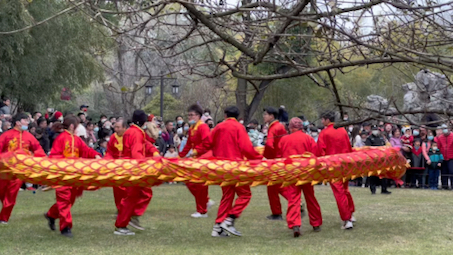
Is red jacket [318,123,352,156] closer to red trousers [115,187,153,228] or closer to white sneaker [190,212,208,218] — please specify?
white sneaker [190,212,208,218]

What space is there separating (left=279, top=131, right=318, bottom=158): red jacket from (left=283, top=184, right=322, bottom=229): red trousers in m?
0.52

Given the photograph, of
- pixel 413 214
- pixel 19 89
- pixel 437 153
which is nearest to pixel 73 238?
pixel 413 214

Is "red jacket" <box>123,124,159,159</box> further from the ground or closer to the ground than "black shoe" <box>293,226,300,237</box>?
further from the ground

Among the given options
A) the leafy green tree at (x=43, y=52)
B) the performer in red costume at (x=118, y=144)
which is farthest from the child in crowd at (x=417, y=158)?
the performer in red costume at (x=118, y=144)

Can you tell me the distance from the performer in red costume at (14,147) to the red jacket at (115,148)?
39.1 inches

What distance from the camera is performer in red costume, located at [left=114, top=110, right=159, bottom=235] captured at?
9156 millimetres

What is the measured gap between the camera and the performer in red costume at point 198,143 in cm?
1062

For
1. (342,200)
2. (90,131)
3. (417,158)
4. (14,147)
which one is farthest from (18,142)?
(417,158)

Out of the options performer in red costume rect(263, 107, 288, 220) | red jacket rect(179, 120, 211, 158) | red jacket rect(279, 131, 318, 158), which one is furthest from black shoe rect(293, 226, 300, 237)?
red jacket rect(179, 120, 211, 158)

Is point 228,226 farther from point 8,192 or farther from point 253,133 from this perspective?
point 253,133

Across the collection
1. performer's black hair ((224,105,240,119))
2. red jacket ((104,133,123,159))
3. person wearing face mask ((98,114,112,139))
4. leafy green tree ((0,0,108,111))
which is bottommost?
red jacket ((104,133,123,159))

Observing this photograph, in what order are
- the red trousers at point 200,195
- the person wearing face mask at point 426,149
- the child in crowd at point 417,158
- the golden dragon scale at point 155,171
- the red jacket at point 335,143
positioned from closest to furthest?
1. the golden dragon scale at point 155,171
2. the red jacket at point 335,143
3. the red trousers at point 200,195
4. the person wearing face mask at point 426,149
5. the child in crowd at point 417,158

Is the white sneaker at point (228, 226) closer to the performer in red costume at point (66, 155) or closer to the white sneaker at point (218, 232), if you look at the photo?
the white sneaker at point (218, 232)

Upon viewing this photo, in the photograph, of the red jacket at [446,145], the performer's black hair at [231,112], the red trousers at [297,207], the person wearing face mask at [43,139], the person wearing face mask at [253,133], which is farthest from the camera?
the red jacket at [446,145]
